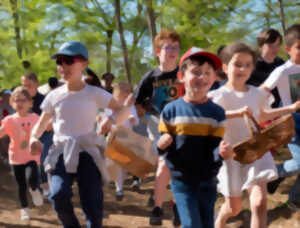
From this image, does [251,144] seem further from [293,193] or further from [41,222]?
[41,222]

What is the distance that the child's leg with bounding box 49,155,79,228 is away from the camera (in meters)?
3.54

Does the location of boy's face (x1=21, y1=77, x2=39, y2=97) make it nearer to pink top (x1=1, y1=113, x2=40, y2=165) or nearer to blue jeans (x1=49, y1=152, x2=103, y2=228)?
pink top (x1=1, y1=113, x2=40, y2=165)

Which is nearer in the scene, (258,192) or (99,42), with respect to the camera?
(258,192)

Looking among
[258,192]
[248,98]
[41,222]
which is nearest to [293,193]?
[258,192]

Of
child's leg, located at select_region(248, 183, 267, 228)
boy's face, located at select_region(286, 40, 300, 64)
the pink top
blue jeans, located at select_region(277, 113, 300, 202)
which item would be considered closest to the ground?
blue jeans, located at select_region(277, 113, 300, 202)

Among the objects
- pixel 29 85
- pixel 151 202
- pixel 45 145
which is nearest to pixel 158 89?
pixel 151 202

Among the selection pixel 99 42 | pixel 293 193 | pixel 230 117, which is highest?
pixel 99 42

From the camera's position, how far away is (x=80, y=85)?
12.6 ft

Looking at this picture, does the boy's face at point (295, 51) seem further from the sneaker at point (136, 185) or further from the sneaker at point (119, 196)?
the sneaker at point (136, 185)

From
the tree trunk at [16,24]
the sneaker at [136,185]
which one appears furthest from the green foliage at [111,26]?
the sneaker at [136,185]

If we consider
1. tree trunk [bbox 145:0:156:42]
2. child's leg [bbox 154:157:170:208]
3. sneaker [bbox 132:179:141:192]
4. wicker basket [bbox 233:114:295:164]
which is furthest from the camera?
tree trunk [bbox 145:0:156:42]

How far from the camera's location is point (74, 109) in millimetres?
3711

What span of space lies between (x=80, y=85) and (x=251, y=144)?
65.8 inches

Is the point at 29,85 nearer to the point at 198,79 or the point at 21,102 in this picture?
the point at 21,102
